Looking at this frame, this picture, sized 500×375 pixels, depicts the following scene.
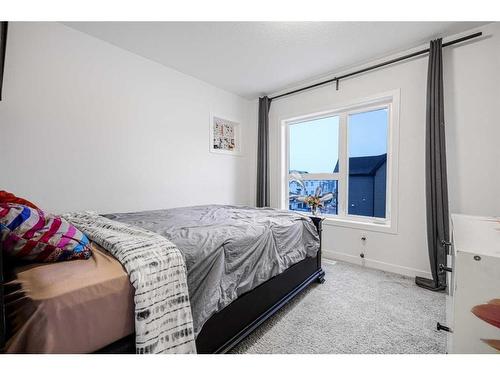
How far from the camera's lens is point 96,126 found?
2.22m

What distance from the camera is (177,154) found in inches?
115

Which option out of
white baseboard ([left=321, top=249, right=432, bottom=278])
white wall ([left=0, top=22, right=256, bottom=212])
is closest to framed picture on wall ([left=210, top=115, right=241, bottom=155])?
white wall ([left=0, top=22, right=256, bottom=212])

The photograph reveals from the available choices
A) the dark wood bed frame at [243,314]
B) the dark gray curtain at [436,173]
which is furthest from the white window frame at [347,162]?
the dark wood bed frame at [243,314]

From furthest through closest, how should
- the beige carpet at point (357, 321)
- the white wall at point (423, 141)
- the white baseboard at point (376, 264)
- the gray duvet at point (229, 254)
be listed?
the white baseboard at point (376, 264), the white wall at point (423, 141), the beige carpet at point (357, 321), the gray duvet at point (229, 254)

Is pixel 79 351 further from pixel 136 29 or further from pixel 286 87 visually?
pixel 286 87

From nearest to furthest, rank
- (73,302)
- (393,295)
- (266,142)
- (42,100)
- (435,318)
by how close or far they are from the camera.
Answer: (73,302) → (435,318) → (42,100) → (393,295) → (266,142)

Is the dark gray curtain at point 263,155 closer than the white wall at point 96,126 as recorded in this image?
No

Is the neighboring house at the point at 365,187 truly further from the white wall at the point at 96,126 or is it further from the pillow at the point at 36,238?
the pillow at the point at 36,238

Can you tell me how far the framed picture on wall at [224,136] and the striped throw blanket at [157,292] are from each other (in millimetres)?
2458

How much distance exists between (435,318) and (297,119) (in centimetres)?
281

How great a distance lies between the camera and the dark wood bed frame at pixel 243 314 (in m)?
0.88

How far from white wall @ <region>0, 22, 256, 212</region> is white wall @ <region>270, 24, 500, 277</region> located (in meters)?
1.90

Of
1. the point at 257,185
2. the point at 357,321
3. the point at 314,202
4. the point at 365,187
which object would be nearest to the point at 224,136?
the point at 257,185
